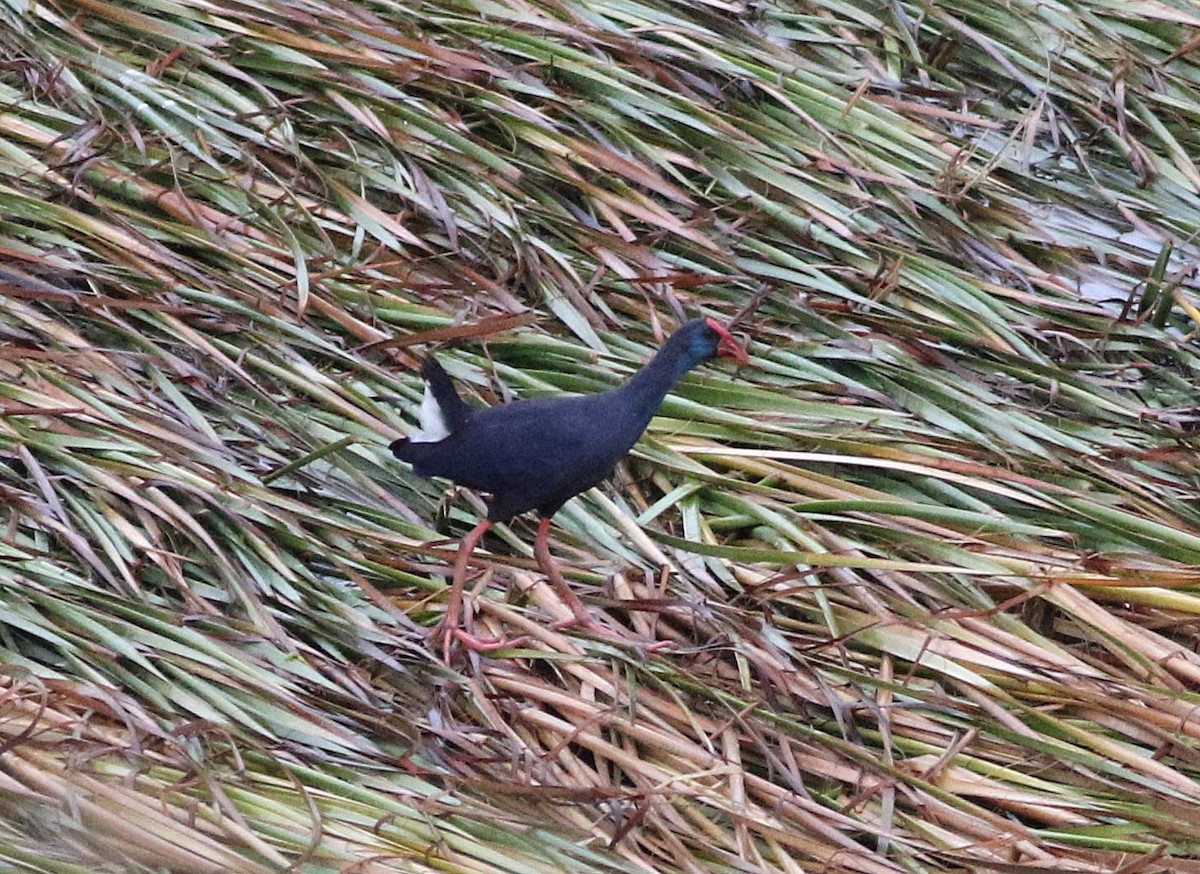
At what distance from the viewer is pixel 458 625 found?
2.91 metres

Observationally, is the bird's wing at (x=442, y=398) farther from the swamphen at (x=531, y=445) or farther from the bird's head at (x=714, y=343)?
the bird's head at (x=714, y=343)

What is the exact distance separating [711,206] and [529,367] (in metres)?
0.63

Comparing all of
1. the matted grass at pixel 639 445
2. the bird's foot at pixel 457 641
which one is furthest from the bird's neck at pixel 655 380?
the bird's foot at pixel 457 641

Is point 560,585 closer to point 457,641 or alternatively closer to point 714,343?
point 457,641

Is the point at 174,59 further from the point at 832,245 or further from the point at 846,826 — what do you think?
the point at 846,826

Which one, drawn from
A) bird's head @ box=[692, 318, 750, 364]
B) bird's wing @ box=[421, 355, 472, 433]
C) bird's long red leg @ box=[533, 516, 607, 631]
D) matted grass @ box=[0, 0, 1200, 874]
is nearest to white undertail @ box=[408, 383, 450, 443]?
bird's wing @ box=[421, 355, 472, 433]

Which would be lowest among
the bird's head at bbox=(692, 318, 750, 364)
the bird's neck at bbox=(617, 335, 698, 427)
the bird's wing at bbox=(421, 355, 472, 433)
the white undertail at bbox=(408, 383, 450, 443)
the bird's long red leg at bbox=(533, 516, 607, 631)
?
the bird's long red leg at bbox=(533, 516, 607, 631)

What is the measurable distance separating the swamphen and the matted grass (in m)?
0.09

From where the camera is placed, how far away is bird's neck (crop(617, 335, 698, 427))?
3068mm

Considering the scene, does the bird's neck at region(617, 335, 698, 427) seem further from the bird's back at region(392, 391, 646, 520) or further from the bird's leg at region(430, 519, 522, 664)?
the bird's leg at region(430, 519, 522, 664)

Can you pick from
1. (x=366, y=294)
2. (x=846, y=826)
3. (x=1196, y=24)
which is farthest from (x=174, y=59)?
(x=1196, y=24)

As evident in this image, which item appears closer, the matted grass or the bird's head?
the matted grass

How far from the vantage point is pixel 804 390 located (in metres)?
3.45

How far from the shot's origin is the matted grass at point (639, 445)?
8.45 ft
